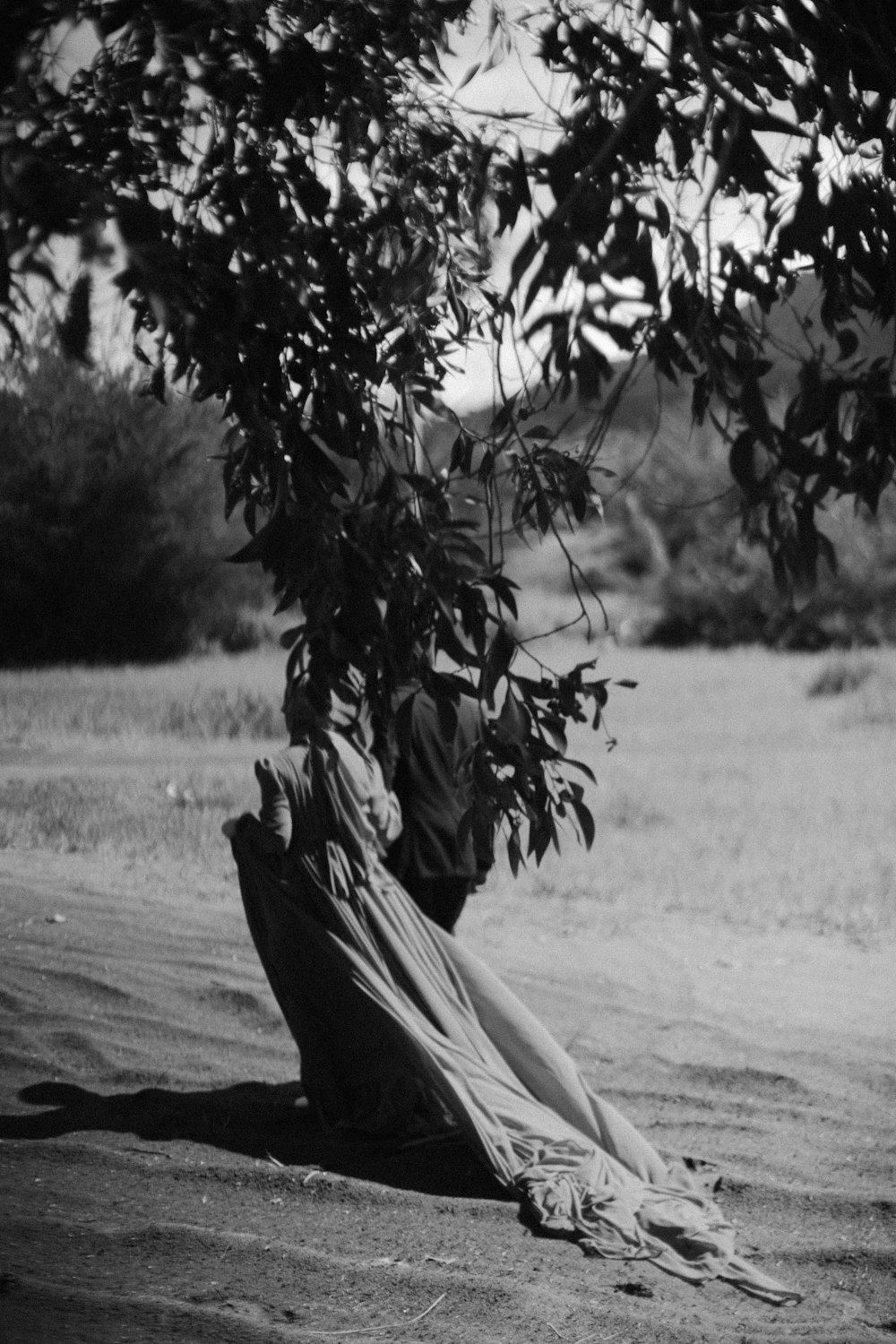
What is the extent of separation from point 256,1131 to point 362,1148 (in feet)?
1.29

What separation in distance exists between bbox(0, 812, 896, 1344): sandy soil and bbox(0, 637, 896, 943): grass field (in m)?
0.26

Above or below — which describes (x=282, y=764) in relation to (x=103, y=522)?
below

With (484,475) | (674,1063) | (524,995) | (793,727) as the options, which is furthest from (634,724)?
(484,475)

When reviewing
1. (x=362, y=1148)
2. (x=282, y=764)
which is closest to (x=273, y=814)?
(x=282, y=764)

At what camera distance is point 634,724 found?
29.9 ft

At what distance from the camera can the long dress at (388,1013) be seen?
392cm

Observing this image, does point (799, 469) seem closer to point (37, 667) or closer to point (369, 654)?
point (369, 654)

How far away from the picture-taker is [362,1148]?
4152 millimetres

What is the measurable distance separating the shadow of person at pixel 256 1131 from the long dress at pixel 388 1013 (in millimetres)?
84

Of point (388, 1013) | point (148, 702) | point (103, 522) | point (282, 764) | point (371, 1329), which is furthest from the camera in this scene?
point (148, 702)

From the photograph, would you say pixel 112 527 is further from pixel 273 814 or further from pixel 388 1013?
pixel 388 1013

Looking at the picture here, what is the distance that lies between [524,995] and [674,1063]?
0.85 meters

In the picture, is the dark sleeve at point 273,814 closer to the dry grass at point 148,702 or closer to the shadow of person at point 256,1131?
the shadow of person at point 256,1131

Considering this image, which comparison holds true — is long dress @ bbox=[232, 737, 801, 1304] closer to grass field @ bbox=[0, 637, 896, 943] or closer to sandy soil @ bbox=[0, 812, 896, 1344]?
sandy soil @ bbox=[0, 812, 896, 1344]
